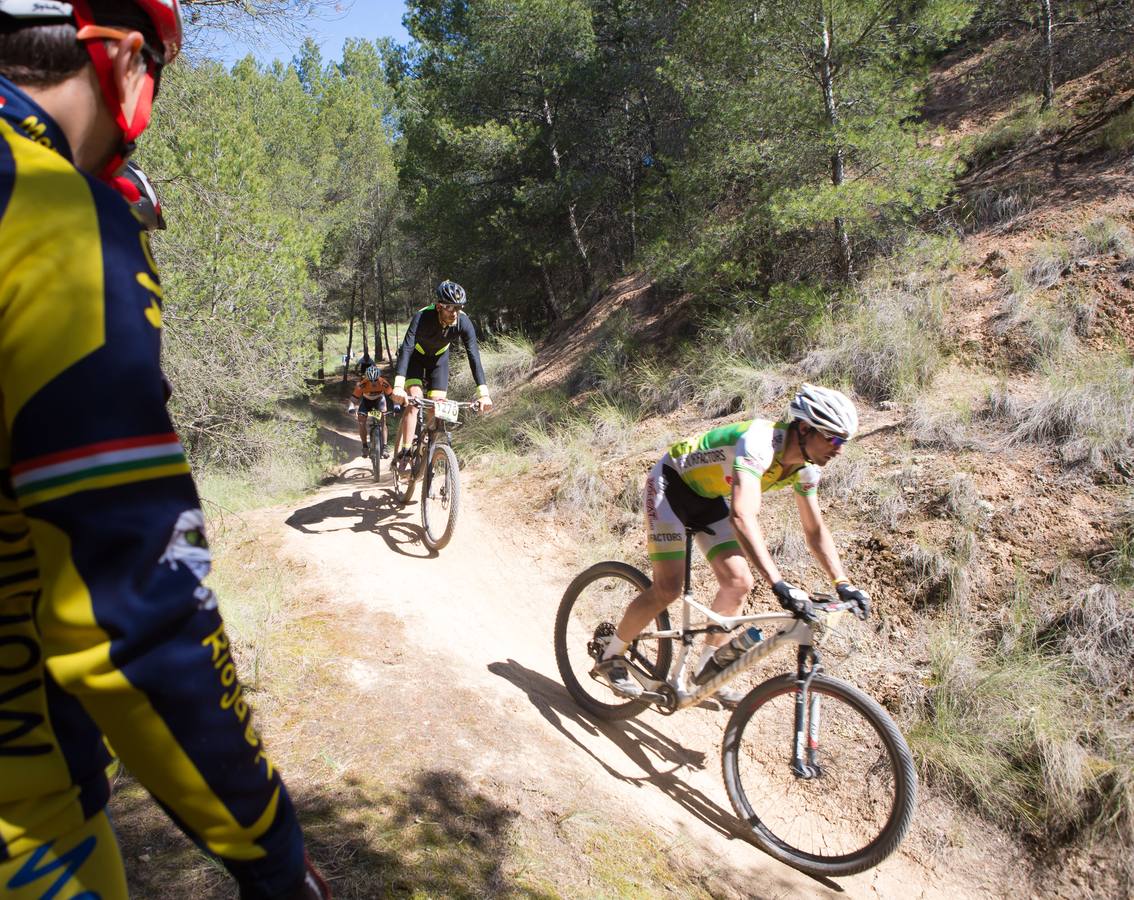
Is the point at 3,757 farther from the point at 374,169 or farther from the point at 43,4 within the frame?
the point at 374,169

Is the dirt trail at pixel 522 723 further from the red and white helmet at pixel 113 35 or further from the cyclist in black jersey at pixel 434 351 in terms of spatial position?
the red and white helmet at pixel 113 35

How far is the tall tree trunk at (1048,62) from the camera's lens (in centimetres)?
985

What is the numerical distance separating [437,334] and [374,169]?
2466cm

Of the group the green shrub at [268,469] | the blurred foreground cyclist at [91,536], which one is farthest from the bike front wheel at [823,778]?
the green shrub at [268,469]

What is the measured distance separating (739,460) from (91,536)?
9.96 ft

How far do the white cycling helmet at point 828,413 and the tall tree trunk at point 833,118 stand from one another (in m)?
5.65

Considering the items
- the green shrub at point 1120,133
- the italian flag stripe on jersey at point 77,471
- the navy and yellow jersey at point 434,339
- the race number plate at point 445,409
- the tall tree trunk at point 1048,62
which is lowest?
the race number plate at point 445,409

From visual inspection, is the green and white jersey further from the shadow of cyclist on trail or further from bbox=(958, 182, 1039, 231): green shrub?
bbox=(958, 182, 1039, 231): green shrub

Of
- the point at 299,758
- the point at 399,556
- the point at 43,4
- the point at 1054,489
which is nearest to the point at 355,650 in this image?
the point at 299,758

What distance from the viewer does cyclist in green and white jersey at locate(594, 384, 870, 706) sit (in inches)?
133

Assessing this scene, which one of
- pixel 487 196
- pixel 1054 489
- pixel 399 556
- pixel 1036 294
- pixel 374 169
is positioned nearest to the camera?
pixel 1054 489

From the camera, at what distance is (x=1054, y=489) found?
4938mm

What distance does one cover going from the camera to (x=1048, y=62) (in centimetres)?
991

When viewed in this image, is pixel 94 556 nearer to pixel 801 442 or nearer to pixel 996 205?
pixel 801 442
